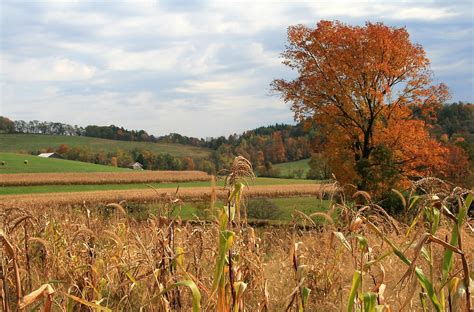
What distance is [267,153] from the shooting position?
91688 mm

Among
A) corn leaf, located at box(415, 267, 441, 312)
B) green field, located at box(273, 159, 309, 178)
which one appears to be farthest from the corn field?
green field, located at box(273, 159, 309, 178)

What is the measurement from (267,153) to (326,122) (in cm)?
6345

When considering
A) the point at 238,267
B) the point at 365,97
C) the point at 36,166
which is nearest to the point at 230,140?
the point at 36,166

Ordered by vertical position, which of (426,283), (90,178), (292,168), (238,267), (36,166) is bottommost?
(90,178)

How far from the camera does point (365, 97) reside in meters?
27.8

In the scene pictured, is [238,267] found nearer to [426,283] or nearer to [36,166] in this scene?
[426,283]

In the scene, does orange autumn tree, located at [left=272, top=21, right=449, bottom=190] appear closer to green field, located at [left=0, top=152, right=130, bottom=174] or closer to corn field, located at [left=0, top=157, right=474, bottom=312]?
corn field, located at [left=0, top=157, right=474, bottom=312]

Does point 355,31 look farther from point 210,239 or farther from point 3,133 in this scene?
point 3,133

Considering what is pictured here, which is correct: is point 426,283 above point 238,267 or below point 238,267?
above

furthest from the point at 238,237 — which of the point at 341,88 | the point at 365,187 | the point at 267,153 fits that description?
the point at 267,153

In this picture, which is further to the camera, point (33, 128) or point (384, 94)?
point (33, 128)

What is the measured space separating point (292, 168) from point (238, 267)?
82588mm

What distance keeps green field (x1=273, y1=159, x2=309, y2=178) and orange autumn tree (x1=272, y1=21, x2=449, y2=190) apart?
1827 inches

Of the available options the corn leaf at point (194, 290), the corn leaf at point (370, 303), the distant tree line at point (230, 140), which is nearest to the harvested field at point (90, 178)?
the distant tree line at point (230, 140)
